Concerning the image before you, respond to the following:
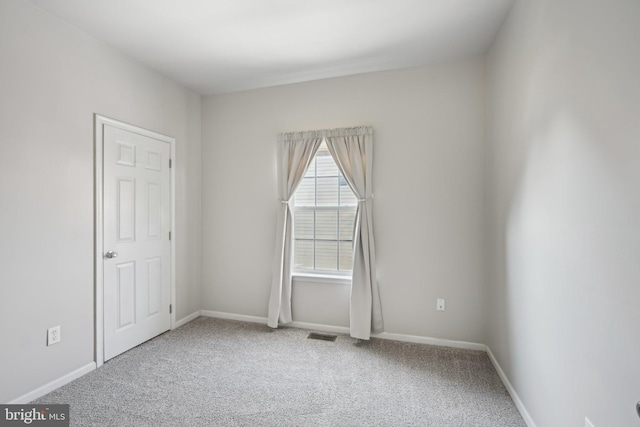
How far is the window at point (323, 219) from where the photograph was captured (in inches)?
131

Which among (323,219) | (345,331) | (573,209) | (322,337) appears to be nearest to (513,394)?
(573,209)

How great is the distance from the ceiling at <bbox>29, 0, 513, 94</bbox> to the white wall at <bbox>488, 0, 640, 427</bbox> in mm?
467

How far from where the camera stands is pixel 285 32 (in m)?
2.48

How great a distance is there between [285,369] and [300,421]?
2.15 feet

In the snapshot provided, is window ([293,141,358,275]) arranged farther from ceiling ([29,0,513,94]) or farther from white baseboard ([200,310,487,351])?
ceiling ([29,0,513,94])

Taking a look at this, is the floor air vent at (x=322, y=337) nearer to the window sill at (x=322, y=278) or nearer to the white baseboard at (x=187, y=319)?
the window sill at (x=322, y=278)

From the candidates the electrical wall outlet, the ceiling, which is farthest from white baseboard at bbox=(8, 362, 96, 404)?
the ceiling

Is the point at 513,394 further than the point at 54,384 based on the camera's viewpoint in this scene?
No

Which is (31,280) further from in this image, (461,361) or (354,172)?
(461,361)

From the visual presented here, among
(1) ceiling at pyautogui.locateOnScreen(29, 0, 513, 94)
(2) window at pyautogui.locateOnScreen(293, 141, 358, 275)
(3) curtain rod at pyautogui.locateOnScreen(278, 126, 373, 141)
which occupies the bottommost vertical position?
(2) window at pyautogui.locateOnScreen(293, 141, 358, 275)

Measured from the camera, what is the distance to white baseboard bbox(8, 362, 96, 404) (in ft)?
6.70

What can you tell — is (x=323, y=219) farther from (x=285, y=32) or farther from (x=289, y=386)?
(x=285, y=32)

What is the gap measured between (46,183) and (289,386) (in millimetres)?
2312

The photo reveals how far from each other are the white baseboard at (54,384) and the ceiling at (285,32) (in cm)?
268
